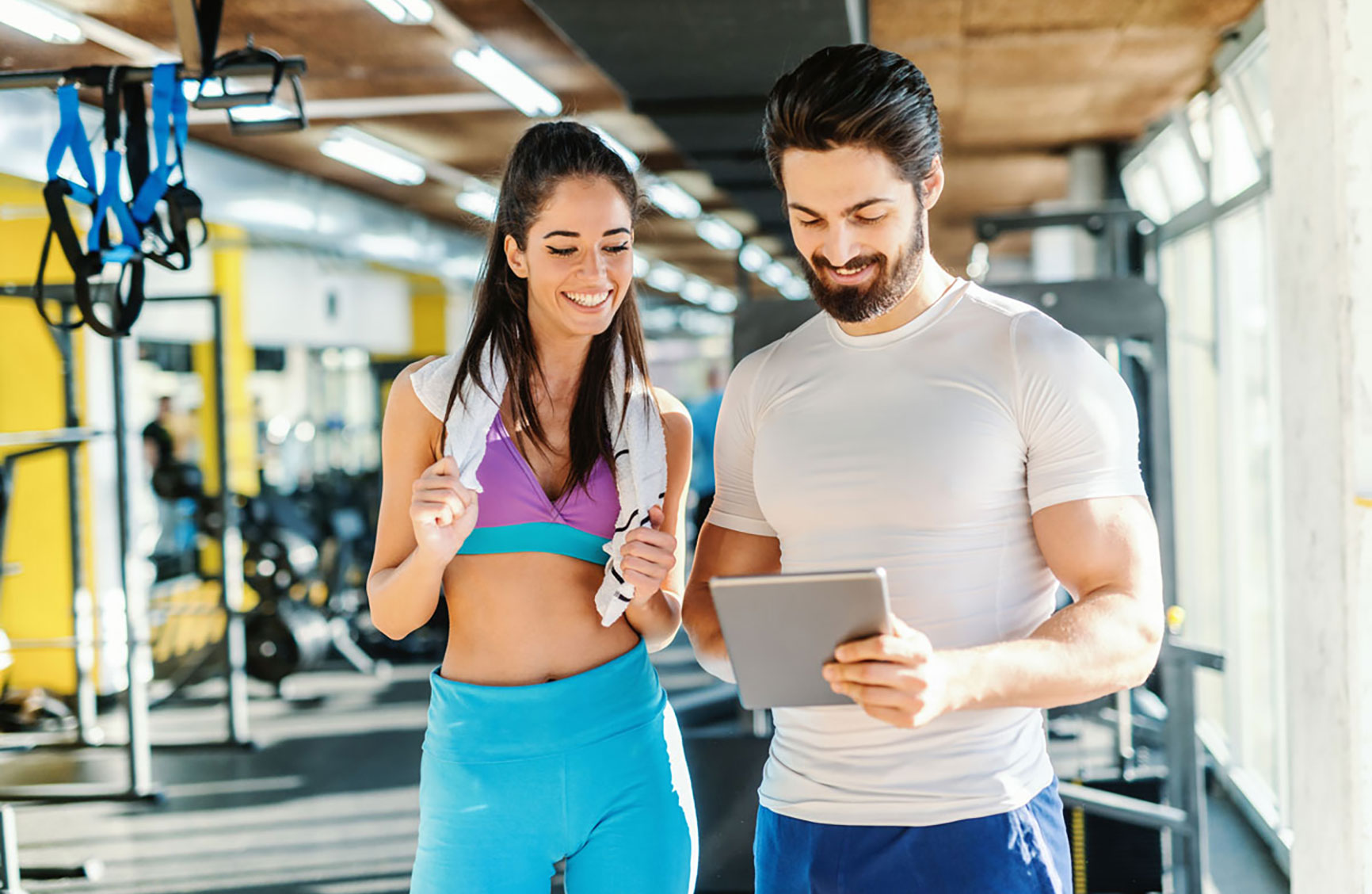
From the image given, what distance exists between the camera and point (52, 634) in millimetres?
6781

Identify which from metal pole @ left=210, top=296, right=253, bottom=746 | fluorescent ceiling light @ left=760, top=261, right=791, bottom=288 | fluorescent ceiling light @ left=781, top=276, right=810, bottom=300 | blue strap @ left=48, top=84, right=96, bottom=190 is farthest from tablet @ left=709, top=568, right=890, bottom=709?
fluorescent ceiling light @ left=781, top=276, right=810, bottom=300

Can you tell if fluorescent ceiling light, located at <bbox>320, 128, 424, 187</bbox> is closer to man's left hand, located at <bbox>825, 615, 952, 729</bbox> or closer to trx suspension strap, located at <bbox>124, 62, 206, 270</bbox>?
trx suspension strap, located at <bbox>124, 62, 206, 270</bbox>

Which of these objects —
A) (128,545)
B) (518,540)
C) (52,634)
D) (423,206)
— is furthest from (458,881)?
(423,206)

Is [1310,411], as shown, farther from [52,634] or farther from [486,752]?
[52,634]

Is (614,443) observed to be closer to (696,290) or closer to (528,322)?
(528,322)

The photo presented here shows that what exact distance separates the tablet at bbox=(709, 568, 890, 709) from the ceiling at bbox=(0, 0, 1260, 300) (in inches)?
108

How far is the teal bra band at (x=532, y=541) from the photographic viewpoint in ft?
5.16

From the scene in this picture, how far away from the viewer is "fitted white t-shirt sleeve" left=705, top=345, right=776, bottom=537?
4.77 feet

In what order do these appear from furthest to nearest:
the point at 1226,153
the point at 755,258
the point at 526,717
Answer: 1. the point at 755,258
2. the point at 1226,153
3. the point at 526,717

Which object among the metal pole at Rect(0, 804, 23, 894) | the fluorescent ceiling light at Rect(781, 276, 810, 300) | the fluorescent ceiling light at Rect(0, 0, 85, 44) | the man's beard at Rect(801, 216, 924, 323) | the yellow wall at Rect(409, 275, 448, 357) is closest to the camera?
the man's beard at Rect(801, 216, 924, 323)

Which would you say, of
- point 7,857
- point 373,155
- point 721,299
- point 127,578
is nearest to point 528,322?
point 7,857

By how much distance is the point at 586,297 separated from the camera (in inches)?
61.6

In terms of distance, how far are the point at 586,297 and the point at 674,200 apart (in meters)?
7.67

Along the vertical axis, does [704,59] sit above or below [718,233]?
below
